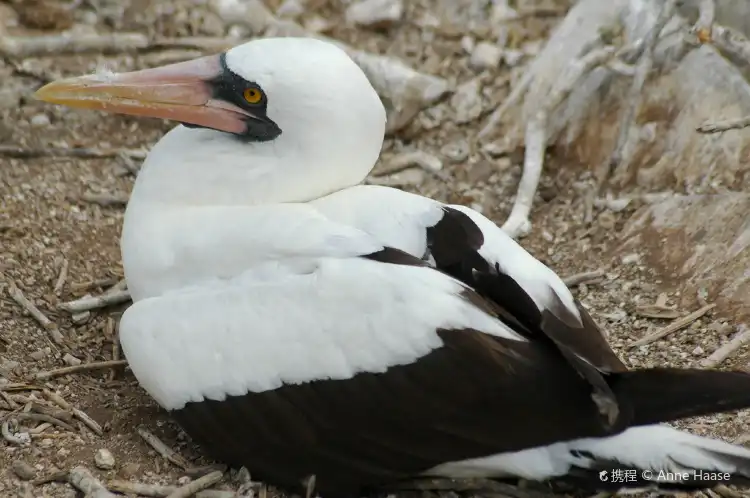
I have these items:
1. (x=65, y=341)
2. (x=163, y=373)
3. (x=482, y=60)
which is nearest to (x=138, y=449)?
(x=163, y=373)

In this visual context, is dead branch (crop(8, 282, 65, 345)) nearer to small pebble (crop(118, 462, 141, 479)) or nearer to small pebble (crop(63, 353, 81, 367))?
small pebble (crop(63, 353, 81, 367))

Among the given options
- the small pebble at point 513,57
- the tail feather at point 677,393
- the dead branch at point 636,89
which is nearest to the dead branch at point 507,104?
the small pebble at point 513,57

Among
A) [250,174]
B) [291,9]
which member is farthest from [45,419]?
[291,9]

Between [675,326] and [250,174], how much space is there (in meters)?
1.60

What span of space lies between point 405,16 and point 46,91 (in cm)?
276

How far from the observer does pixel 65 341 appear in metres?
3.55

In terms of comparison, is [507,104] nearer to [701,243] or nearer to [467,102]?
[467,102]

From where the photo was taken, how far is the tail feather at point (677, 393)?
97.3 inches

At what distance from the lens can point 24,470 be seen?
291 cm

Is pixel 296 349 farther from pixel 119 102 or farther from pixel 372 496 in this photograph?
pixel 119 102

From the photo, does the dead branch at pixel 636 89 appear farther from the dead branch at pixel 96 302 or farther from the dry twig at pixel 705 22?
the dead branch at pixel 96 302

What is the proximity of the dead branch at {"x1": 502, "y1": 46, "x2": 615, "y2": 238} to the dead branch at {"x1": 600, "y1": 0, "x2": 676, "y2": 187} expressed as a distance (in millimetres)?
187

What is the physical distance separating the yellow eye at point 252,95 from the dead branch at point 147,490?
4.04 feet

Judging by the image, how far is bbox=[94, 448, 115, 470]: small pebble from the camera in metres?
2.95
